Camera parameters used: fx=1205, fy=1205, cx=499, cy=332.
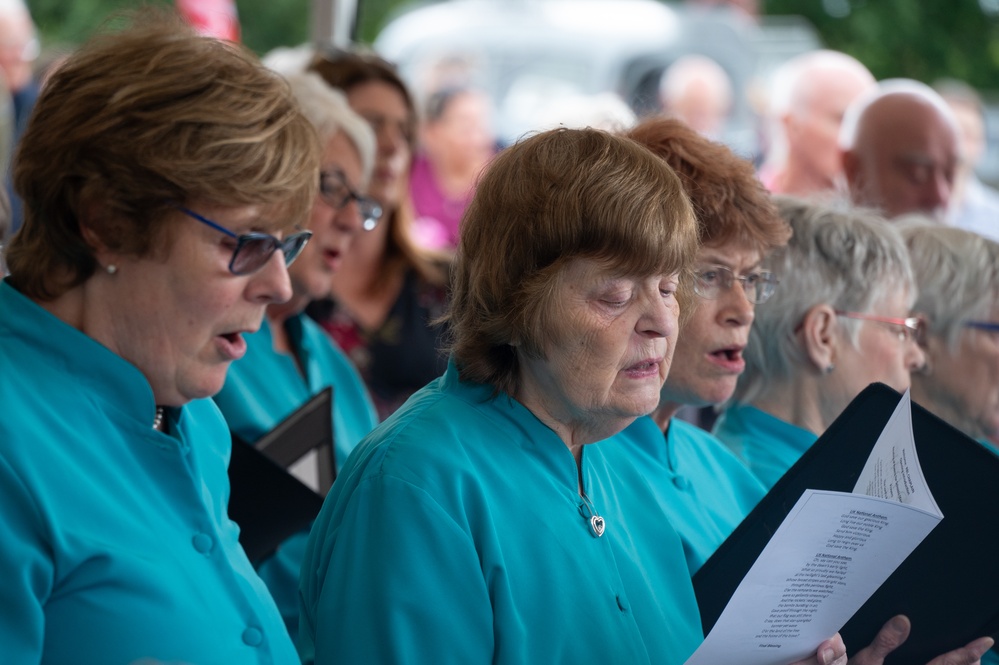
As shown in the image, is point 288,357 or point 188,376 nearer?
point 188,376

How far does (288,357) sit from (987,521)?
1.80m

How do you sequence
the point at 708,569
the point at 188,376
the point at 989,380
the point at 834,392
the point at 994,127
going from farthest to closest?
1. the point at 994,127
2. the point at 989,380
3. the point at 834,392
4. the point at 708,569
5. the point at 188,376

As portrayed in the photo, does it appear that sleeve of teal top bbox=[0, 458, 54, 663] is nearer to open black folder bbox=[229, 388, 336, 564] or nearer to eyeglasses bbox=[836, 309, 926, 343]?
open black folder bbox=[229, 388, 336, 564]

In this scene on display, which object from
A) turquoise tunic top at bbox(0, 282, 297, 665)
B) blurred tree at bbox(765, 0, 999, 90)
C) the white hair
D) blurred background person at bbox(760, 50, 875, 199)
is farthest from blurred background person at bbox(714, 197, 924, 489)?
blurred tree at bbox(765, 0, 999, 90)

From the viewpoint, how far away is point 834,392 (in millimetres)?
2801

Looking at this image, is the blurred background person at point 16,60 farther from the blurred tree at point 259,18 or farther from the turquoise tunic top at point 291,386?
the blurred tree at point 259,18

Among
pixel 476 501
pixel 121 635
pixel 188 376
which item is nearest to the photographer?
pixel 121 635

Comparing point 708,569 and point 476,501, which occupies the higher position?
point 476,501

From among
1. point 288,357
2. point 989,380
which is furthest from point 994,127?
point 288,357

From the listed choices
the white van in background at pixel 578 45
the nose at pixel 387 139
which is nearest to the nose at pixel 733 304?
the nose at pixel 387 139

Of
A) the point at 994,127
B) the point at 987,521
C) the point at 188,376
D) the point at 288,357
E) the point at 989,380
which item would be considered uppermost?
the point at 188,376

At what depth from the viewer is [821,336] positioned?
2781 millimetres

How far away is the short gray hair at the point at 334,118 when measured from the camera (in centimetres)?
332

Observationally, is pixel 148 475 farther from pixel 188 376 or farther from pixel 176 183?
pixel 176 183
